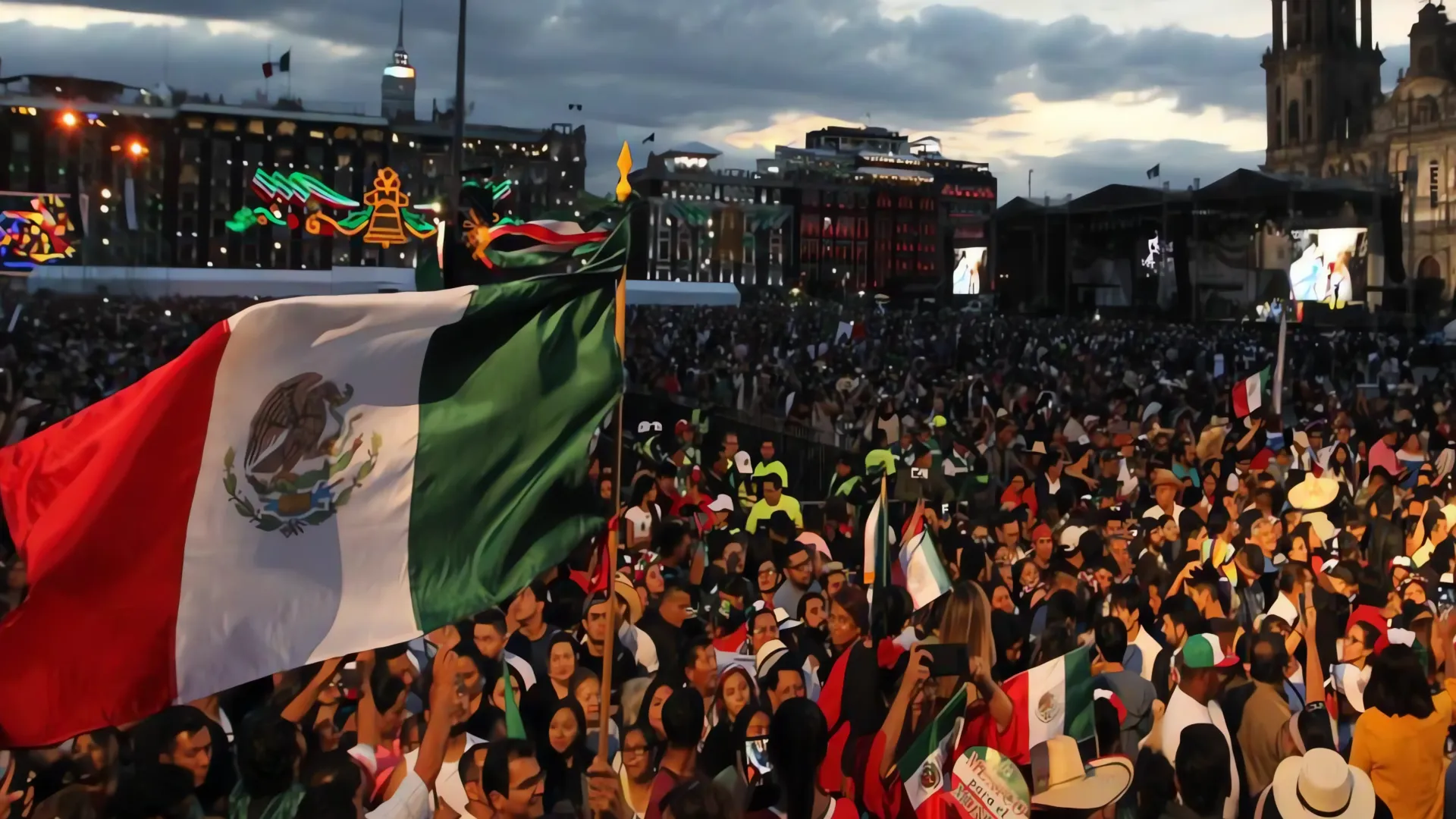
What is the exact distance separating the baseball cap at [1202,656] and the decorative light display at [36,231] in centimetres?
4025

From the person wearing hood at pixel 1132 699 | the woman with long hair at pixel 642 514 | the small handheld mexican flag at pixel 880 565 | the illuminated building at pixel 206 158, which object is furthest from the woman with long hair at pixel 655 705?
the illuminated building at pixel 206 158

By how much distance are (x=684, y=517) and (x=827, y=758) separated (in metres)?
5.64

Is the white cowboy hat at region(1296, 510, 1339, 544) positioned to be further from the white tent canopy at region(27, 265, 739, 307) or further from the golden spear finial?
the white tent canopy at region(27, 265, 739, 307)

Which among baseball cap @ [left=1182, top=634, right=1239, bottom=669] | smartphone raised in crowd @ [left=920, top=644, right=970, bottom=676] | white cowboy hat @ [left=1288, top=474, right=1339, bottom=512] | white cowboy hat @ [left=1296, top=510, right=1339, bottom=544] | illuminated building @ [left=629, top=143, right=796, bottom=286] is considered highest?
illuminated building @ [left=629, top=143, right=796, bottom=286]

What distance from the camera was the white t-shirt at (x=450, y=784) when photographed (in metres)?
4.58

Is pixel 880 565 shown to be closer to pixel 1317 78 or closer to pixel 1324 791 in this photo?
pixel 1324 791

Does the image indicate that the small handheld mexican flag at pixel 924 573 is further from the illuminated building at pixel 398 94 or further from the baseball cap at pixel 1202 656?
the illuminated building at pixel 398 94

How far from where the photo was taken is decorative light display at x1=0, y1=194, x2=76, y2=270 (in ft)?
128

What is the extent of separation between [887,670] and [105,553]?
2.93 meters

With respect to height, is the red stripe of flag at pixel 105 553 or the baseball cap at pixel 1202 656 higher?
the red stripe of flag at pixel 105 553

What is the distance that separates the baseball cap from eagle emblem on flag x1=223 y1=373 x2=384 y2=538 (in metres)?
3.23

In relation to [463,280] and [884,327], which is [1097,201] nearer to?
[884,327]

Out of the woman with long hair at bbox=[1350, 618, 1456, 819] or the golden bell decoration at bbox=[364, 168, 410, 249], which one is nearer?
the woman with long hair at bbox=[1350, 618, 1456, 819]

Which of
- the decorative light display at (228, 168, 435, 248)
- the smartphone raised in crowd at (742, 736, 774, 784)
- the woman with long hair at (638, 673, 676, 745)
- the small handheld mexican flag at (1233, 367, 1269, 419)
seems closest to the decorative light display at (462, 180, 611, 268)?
the woman with long hair at (638, 673, 676, 745)
